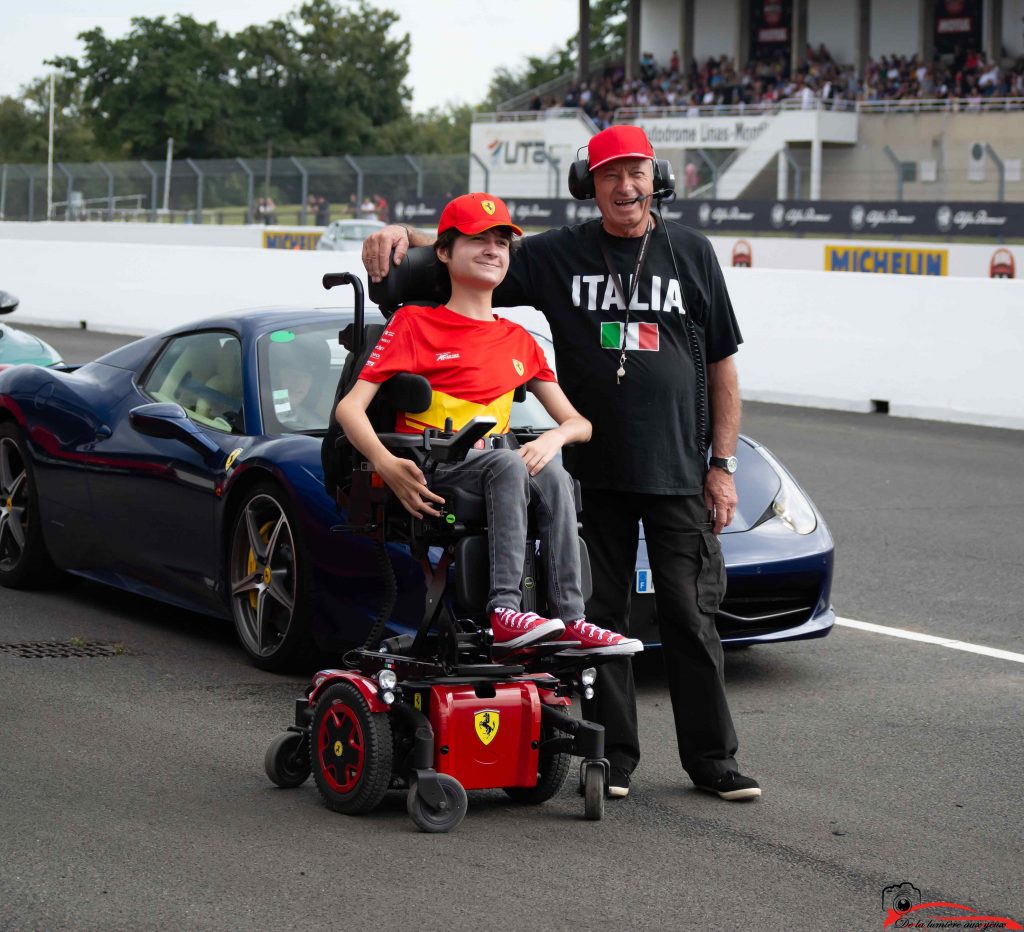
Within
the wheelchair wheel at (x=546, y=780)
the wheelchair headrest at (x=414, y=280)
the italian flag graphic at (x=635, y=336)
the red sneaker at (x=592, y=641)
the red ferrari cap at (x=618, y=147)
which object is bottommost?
the wheelchair wheel at (x=546, y=780)

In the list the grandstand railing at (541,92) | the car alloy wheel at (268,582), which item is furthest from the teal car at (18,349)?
the grandstand railing at (541,92)

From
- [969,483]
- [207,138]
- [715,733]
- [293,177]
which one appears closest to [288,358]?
[715,733]

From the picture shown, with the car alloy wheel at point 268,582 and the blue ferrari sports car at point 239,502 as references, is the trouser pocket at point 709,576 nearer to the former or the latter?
the blue ferrari sports car at point 239,502

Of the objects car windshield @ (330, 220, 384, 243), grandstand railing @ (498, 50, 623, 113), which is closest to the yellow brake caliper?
car windshield @ (330, 220, 384, 243)

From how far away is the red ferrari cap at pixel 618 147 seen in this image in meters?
4.90

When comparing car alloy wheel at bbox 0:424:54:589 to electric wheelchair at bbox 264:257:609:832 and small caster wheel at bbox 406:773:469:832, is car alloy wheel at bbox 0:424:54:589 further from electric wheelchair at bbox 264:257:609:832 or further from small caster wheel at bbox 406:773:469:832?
small caster wheel at bbox 406:773:469:832

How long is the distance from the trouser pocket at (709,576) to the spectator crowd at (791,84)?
47.6 m

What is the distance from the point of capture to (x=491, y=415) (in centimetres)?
471

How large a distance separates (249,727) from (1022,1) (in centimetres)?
5552

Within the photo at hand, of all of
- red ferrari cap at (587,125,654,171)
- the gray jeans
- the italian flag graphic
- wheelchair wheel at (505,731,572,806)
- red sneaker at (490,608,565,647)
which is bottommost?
wheelchair wheel at (505,731,572,806)

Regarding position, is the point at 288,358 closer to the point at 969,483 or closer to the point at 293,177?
the point at 969,483

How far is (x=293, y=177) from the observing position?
4422cm

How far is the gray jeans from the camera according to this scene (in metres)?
4.46

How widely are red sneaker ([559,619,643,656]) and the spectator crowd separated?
158 ft
